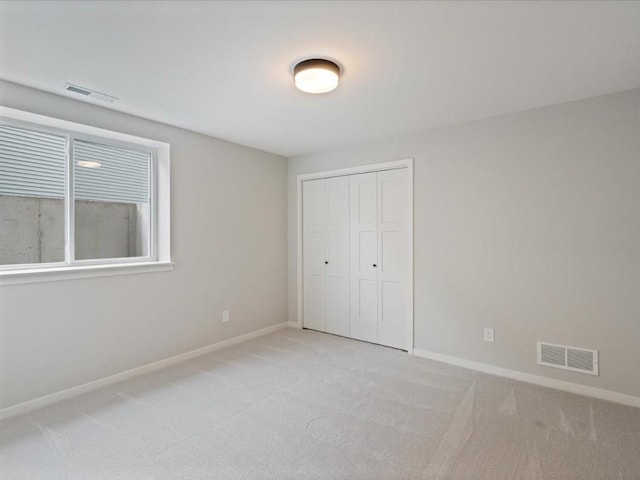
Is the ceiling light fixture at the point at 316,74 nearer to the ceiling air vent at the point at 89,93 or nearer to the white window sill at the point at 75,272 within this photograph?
the ceiling air vent at the point at 89,93

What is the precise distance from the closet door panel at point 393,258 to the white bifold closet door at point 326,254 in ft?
1.57

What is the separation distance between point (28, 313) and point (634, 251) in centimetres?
452

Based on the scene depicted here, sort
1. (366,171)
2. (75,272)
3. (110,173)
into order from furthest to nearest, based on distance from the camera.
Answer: (366,171)
(110,173)
(75,272)

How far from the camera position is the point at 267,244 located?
4.39 meters

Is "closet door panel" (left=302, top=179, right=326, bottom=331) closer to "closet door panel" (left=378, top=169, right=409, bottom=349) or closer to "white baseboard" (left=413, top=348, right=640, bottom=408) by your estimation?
"closet door panel" (left=378, top=169, right=409, bottom=349)

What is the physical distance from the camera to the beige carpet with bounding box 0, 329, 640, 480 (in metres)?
1.81

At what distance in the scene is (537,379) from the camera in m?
2.87

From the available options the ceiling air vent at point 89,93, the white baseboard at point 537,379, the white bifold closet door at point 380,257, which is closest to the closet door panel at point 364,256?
the white bifold closet door at point 380,257

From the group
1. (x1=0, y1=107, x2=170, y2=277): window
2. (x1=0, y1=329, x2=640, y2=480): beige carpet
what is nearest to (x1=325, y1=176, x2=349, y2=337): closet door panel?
(x1=0, y1=329, x2=640, y2=480): beige carpet

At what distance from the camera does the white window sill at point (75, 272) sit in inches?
93.2

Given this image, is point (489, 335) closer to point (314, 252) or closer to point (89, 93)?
point (314, 252)

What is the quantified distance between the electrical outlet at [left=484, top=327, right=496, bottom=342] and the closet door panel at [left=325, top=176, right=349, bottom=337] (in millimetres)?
1604

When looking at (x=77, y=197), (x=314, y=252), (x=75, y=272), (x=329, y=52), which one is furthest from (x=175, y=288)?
(x=329, y=52)

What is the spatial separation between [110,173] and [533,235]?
3.85 metres
